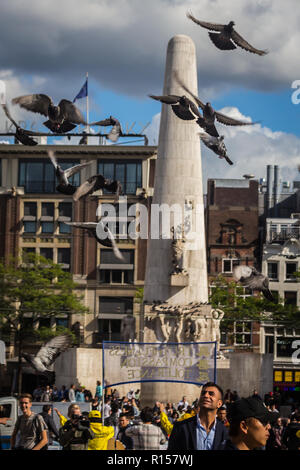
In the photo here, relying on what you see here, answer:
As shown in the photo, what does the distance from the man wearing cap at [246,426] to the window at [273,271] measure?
60833 mm

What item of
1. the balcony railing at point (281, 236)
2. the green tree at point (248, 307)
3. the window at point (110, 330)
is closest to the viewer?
the green tree at point (248, 307)

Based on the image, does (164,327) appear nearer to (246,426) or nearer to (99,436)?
(99,436)

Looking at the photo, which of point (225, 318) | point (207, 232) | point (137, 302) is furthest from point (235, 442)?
point (207, 232)

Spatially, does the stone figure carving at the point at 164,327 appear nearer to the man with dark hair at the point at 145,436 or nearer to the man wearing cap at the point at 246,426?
the man with dark hair at the point at 145,436

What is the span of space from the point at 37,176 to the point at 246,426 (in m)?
66.3

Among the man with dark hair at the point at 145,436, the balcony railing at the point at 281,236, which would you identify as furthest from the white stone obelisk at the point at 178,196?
the balcony railing at the point at 281,236

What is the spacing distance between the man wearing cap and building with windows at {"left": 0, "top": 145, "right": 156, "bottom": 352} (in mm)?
61362

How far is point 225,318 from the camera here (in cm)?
6056

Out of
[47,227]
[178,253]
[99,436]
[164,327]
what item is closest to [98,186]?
[99,436]

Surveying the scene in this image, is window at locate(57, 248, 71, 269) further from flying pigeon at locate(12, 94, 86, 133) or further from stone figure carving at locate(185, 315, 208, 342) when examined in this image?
flying pigeon at locate(12, 94, 86, 133)

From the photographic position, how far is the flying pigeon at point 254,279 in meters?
36.2

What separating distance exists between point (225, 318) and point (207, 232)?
12.8 metres
